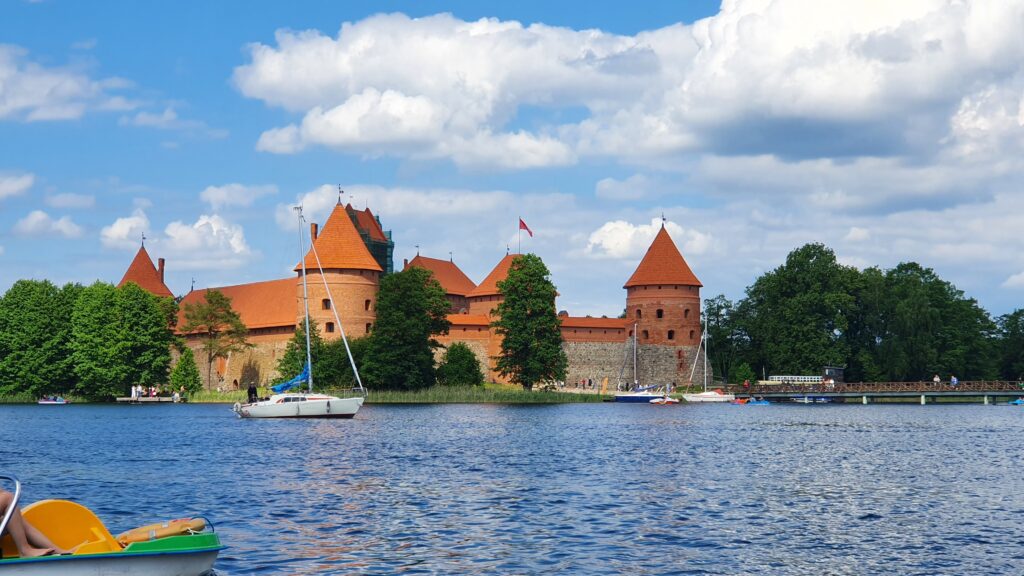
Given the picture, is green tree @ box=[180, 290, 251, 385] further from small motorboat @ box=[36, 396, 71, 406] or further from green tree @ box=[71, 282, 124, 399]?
small motorboat @ box=[36, 396, 71, 406]

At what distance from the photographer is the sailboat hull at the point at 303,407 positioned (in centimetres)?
4800

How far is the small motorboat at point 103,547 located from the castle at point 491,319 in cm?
6424

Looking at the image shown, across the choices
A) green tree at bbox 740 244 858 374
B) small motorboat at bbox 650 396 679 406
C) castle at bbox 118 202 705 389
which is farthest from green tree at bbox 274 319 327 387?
green tree at bbox 740 244 858 374

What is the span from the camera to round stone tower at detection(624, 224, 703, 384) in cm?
8488

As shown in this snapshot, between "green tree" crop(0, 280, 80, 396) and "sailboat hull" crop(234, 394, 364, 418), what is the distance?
84.0 ft

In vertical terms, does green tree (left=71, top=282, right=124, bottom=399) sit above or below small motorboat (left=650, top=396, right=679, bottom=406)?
above

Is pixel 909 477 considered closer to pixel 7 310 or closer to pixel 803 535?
pixel 803 535

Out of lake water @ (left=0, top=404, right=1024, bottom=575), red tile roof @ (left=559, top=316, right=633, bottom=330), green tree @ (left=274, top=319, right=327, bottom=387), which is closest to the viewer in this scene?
lake water @ (left=0, top=404, right=1024, bottom=575)

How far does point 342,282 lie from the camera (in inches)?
3036

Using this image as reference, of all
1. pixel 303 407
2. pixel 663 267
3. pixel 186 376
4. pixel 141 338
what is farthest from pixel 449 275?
pixel 303 407

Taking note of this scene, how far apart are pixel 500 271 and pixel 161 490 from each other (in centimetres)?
6765

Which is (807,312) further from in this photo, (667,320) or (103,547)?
(103,547)

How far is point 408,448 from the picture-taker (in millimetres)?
31406

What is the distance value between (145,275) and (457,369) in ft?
124
